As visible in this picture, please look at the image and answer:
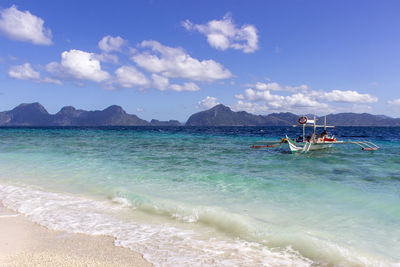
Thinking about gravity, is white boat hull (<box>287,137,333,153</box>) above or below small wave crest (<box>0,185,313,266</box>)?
above

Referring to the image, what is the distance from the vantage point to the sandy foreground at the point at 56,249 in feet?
15.1

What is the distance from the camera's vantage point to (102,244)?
542 centimetres

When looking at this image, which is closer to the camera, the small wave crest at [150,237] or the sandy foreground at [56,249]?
the sandy foreground at [56,249]

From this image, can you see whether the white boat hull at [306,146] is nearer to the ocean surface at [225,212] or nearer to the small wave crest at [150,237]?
the ocean surface at [225,212]

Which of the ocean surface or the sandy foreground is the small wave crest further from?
the sandy foreground

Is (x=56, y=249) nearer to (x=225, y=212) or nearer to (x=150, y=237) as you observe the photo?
(x=150, y=237)

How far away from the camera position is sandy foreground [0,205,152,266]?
459cm

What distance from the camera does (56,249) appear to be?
511cm

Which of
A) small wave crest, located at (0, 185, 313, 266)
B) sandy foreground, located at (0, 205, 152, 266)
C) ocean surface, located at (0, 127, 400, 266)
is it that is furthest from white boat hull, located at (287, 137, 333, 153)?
sandy foreground, located at (0, 205, 152, 266)

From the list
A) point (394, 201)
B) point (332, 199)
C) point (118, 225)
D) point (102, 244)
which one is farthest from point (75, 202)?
point (394, 201)

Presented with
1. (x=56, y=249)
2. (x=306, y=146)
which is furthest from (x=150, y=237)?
(x=306, y=146)

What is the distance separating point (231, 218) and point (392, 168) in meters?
14.6

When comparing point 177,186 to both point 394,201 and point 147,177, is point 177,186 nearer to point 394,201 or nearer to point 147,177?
point 147,177

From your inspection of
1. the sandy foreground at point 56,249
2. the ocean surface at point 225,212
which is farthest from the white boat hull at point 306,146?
the sandy foreground at point 56,249
